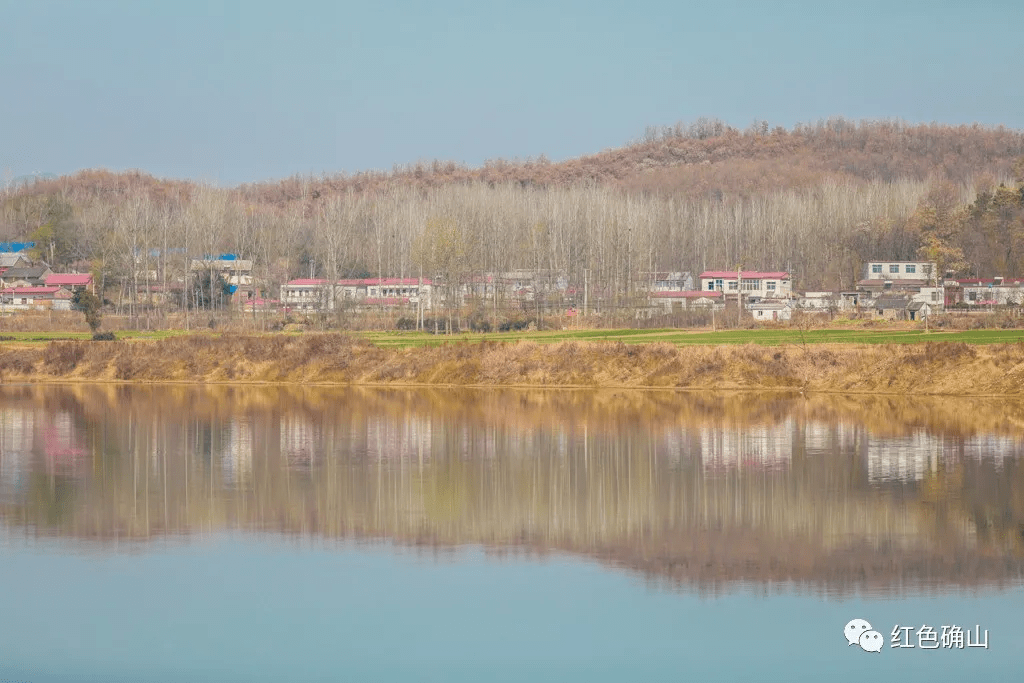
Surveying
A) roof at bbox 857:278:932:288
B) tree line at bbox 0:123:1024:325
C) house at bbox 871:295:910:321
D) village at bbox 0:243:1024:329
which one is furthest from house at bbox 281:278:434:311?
roof at bbox 857:278:932:288

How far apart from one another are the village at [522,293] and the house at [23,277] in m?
0.11

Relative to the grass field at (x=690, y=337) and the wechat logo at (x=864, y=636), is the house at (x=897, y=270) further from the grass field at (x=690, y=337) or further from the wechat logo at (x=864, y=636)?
the wechat logo at (x=864, y=636)

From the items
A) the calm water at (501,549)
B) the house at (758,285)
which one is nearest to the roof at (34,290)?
the house at (758,285)

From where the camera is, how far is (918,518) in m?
20.8

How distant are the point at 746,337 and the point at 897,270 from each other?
47.3 metres

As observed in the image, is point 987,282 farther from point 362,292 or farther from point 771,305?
point 362,292

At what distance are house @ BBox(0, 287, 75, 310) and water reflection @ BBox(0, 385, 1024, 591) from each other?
A: 59.6 meters

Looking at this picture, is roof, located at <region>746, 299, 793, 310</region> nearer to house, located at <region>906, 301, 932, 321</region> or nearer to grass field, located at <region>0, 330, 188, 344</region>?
house, located at <region>906, 301, 932, 321</region>

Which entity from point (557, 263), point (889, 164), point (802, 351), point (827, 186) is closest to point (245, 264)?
point (557, 263)

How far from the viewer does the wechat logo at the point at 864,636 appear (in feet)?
46.9

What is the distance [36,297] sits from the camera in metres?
98.8

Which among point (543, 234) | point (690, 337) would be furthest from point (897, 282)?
point (690, 337)

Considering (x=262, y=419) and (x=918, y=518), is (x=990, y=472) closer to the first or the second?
(x=918, y=518)

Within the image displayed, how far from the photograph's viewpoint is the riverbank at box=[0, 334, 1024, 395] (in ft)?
136
